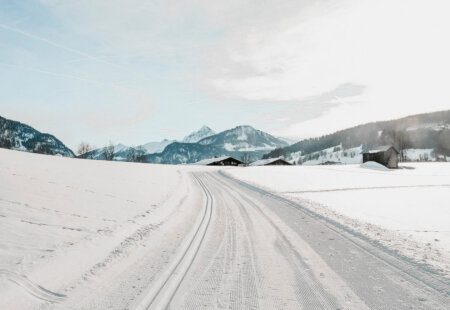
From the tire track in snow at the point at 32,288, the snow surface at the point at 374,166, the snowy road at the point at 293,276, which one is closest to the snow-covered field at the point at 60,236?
the tire track in snow at the point at 32,288

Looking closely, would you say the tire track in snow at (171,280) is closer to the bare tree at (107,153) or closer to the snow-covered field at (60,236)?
the snow-covered field at (60,236)

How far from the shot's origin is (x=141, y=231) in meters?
8.57

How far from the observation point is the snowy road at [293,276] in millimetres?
4168

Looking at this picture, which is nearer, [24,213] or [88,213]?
[24,213]

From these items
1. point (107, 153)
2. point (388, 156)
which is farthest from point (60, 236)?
point (107, 153)

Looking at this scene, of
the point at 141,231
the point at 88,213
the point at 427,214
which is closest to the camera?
the point at 141,231

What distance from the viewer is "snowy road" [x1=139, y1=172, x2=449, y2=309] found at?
4168mm

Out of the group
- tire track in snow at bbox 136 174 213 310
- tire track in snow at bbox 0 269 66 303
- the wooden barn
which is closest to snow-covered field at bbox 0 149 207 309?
tire track in snow at bbox 0 269 66 303

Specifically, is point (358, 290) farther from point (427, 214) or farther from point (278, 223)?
point (427, 214)

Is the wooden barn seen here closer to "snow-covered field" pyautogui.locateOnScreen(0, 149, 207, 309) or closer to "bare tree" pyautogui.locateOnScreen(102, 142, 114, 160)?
"snow-covered field" pyautogui.locateOnScreen(0, 149, 207, 309)

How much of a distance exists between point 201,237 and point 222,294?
12.0ft

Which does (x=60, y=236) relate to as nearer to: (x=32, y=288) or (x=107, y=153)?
(x=32, y=288)

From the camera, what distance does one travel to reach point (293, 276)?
202 inches

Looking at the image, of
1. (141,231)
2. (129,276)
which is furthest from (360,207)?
(129,276)
